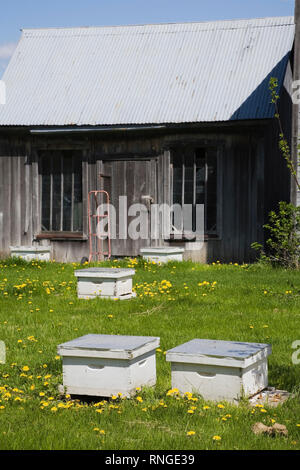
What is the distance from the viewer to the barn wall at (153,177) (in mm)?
16391

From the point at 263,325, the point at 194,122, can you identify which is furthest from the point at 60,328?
the point at 194,122

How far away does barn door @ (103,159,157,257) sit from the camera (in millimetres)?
17016

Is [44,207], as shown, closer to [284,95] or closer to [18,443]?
[284,95]

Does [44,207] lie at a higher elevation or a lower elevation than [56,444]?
higher

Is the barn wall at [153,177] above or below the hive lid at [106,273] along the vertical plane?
above

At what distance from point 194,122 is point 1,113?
5.23 metres

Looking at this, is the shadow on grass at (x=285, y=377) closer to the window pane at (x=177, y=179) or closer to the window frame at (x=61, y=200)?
the window pane at (x=177, y=179)

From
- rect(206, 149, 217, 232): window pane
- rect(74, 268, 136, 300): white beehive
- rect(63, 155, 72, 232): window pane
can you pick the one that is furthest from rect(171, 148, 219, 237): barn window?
rect(74, 268, 136, 300): white beehive

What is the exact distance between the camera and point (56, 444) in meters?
4.75

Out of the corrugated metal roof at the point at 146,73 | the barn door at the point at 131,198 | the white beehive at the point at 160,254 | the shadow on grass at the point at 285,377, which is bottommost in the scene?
the shadow on grass at the point at 285,377

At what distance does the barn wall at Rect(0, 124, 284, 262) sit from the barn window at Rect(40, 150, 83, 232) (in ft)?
0.86

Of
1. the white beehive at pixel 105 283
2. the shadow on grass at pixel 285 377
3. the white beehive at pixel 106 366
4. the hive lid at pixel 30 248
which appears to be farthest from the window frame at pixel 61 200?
the white beehive at pixel 106 366

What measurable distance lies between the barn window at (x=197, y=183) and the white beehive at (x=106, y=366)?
10818 millimetres

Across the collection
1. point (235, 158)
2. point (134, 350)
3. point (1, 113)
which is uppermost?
point (1, 113)
